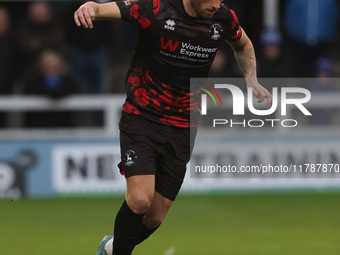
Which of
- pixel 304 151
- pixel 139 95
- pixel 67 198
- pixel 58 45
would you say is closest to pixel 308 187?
pixel 304 151

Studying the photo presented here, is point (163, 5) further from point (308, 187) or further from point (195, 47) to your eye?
point (308, 187)

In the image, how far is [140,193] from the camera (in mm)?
6523

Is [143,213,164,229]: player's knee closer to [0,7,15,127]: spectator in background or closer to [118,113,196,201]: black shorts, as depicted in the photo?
[118,113,196,201]: black shorts

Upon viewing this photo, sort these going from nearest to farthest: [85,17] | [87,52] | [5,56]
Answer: [85,17]
[5,56]
[87,52]

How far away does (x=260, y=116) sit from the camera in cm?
1248

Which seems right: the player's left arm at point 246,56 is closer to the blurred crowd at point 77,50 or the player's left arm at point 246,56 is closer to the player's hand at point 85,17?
the player's hand at point 85,17

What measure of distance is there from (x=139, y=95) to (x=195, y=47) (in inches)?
23.2

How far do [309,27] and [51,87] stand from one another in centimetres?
427

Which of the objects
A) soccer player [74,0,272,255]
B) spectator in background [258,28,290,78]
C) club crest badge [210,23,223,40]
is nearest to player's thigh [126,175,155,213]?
soccer player [74,0,272,255]

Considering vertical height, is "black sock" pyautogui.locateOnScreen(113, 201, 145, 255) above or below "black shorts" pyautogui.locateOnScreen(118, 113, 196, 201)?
below

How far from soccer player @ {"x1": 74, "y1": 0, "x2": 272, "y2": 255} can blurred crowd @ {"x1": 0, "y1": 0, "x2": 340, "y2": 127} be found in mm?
5685

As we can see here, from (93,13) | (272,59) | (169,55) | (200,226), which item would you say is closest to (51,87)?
(272,59)

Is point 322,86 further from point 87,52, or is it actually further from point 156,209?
point 156,209

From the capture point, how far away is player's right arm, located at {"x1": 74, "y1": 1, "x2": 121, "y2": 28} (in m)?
5.98
